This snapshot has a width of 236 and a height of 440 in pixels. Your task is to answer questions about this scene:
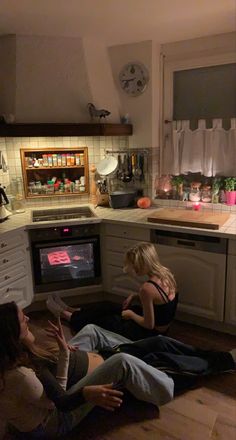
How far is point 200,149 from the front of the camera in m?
2.82

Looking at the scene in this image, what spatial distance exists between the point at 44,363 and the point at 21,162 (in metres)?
1.99

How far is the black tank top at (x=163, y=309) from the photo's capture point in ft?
6.82

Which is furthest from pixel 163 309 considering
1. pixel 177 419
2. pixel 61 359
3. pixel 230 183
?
pixel 230 183

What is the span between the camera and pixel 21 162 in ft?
9.75

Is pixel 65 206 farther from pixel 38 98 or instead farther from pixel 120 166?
pixel 38 98

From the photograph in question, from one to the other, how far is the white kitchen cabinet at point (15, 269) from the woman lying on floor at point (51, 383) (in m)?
0.93

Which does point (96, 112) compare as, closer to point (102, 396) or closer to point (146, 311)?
point (146, 311)

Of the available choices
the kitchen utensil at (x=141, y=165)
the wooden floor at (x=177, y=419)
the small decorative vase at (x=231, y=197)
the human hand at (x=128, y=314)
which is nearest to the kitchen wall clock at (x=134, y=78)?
the kitchen utensil at (x=141, y=165)

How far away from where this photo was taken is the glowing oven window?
269 centimetres

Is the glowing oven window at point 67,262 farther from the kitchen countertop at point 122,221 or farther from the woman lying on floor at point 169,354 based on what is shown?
the woman lying on floor at point 169,354

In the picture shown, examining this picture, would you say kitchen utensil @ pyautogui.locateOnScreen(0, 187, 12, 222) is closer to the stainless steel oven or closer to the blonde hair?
the stainless steel oven

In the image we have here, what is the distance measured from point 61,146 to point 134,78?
2.86 feet

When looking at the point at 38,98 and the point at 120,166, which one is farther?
the point at 120,166

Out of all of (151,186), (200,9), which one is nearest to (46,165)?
(151,186)
